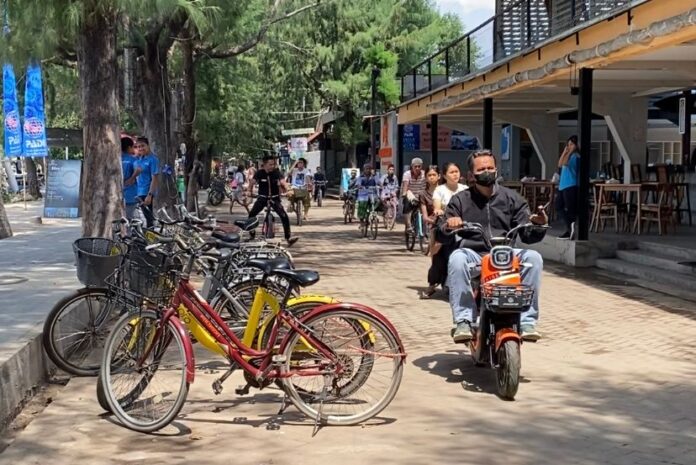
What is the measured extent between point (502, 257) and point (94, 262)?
327 centimetres

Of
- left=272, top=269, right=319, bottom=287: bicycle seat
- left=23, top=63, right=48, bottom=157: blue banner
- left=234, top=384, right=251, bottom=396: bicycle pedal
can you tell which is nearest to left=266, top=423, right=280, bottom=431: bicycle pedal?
left=234, top=384, right=251, bottom=396: bicycle pedal

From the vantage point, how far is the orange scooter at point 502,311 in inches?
222

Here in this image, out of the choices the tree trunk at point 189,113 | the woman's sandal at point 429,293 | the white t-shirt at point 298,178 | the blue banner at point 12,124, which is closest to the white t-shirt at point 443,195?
the woman's sandal at point 429,293

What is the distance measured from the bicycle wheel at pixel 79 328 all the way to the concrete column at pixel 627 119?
1392 centimetres

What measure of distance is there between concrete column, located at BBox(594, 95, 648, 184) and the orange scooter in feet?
42.5

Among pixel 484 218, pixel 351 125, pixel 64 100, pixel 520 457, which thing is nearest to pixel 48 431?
pixel 520 457

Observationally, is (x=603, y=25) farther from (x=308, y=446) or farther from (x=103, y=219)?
(x=308, y=446)

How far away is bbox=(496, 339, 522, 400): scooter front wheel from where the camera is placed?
5664mm

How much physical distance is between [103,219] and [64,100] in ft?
78.0

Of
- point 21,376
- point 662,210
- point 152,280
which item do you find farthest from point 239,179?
point 152,280

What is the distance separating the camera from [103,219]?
10.2 metres

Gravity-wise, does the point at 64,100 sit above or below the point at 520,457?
above

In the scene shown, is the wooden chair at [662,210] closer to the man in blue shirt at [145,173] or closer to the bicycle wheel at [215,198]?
the man in blue shirt at [145,173]

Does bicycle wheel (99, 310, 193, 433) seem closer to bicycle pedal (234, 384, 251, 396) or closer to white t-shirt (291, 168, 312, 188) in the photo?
bicycle pedal (234, 384, 251, 396)
